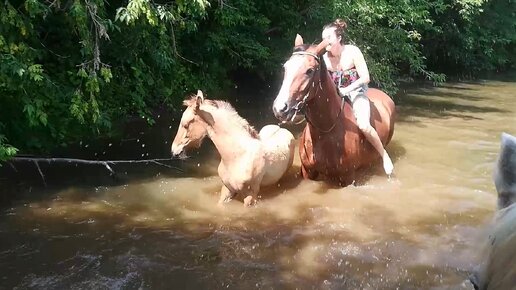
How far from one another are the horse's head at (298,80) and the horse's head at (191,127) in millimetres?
949

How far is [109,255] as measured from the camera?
4770 millimetres

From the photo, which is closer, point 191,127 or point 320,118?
point 191,127

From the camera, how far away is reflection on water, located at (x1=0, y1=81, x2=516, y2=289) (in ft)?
14.7

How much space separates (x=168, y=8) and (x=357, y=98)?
9.10 feet

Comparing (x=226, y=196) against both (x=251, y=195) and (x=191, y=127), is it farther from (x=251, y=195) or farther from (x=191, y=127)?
(x=191, y=127)

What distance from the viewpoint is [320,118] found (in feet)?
21.0

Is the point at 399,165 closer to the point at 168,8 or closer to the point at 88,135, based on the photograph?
the point at 168,8

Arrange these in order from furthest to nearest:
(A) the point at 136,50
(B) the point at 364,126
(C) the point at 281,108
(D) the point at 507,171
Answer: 1. (A) the point at 136,50
2. (B) the point at 364,126
3. (C) the point at 281,108
4. (D) the point at 507,171

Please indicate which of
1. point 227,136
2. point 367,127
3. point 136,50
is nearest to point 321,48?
point 367,127

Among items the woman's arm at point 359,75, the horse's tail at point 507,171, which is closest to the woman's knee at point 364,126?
the woman's arm at point 359,75

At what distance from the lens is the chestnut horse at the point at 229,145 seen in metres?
6.14

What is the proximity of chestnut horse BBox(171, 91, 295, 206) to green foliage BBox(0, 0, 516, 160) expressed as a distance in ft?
3.79

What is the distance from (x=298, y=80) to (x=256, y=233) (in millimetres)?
1716

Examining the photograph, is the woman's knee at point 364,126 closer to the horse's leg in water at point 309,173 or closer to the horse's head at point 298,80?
the horse's leg in water at point 309,173
